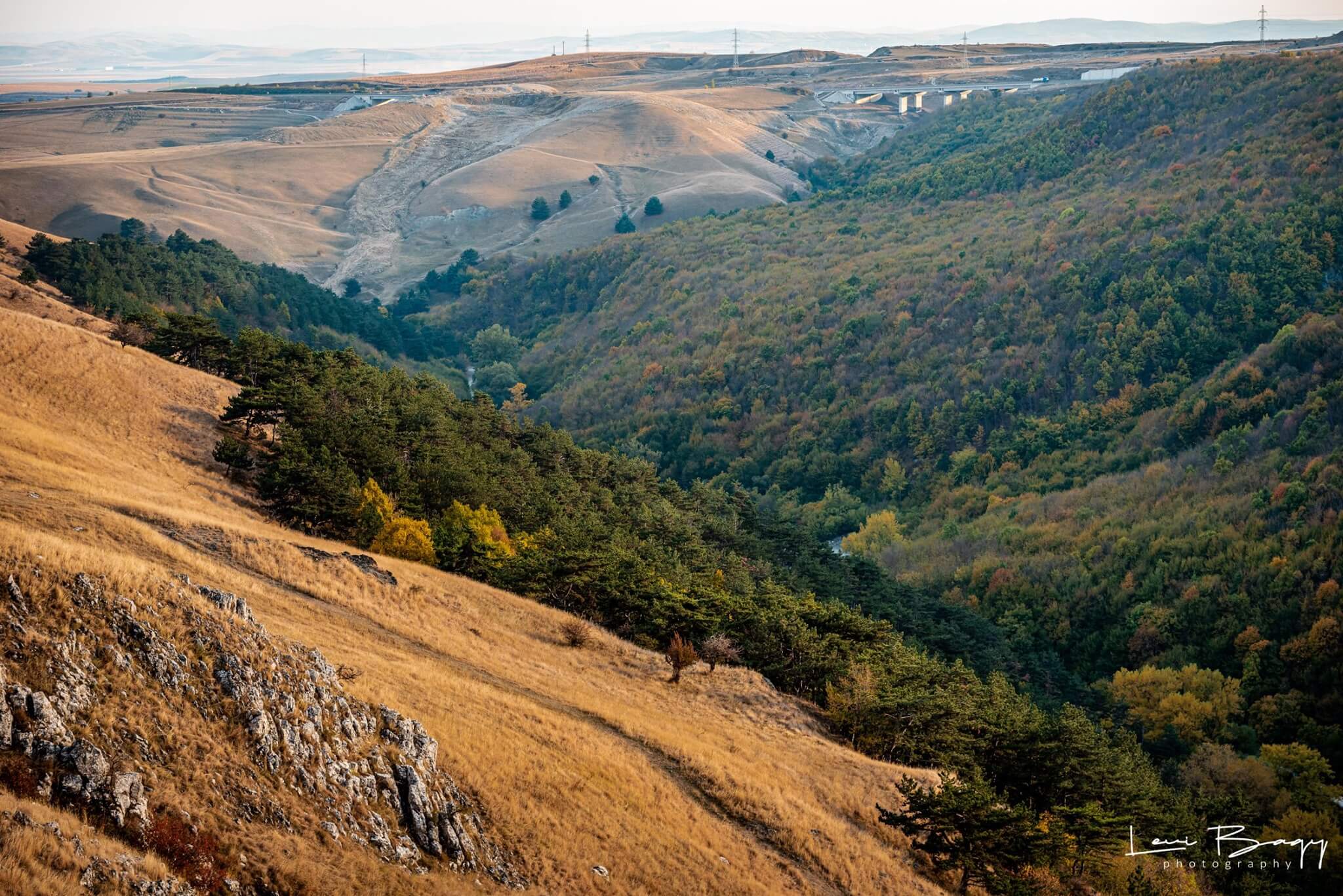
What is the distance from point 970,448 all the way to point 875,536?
720 inches

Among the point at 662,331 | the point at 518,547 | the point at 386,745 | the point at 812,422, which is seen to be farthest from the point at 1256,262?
the point at 386,745

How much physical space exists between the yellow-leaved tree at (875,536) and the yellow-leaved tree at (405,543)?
5435 centimetres

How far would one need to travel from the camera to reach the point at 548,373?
487ft

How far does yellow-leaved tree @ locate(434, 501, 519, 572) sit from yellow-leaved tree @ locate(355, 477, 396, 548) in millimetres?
2555

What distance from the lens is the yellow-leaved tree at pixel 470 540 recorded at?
160 feet

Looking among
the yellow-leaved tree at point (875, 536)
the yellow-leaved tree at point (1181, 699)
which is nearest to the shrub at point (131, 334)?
the yellow-leaved tree at point (875, 536)

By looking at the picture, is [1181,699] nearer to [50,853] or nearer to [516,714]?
[516,714]

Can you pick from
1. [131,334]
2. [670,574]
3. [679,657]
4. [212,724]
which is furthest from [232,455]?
[212,724]

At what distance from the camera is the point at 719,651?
4344cm

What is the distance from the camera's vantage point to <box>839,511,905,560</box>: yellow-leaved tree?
97000 mm

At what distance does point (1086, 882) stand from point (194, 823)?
2942 centimetres

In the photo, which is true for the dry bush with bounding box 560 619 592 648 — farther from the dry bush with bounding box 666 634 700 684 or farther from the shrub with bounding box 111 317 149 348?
the shrub with bounding box 111 317 149 348

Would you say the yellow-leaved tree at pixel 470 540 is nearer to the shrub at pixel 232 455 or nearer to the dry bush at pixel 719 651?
the shrub at pixel 232 455

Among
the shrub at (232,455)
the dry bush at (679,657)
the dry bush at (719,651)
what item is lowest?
the dry bush at (719,651)
